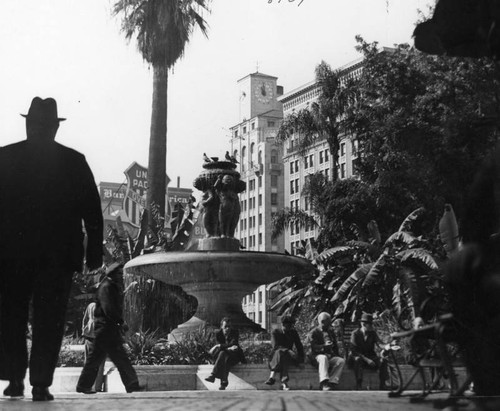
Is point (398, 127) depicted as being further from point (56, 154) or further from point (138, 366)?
point (56, 154)

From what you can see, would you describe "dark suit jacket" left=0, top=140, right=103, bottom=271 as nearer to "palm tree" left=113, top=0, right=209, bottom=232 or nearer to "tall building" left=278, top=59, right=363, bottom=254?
"palm tree" left=113, top=0, right=209, bottom=232

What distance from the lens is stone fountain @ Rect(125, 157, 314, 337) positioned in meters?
16.0

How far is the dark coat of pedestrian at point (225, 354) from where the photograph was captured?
40.0 ft

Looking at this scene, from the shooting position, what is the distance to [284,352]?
11820 mm

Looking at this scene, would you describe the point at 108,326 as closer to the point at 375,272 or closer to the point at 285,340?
the point at 285,340

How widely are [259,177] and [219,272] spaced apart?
94.1m

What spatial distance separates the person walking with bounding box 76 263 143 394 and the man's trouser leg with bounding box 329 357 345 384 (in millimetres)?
2719

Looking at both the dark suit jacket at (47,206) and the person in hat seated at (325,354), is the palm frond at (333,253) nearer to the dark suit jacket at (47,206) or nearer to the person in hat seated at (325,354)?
the person in hat seated at (325,354)

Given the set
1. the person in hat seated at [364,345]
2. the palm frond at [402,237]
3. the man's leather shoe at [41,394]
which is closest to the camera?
the man's leather shoe at [41,394]

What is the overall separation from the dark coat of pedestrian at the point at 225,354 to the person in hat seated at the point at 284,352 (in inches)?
26.5

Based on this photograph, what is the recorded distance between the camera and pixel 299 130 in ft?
133

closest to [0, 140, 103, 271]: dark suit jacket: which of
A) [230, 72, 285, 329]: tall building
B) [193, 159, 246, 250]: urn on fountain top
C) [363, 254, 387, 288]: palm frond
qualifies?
[193, 159, 246, 250]: urn on fountain top

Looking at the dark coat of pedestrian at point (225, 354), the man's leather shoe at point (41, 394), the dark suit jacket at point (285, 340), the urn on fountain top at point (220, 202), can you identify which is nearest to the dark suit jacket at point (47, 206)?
the man's leather shoe at point (41, 394)

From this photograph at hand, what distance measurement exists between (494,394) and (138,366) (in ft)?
40.0
